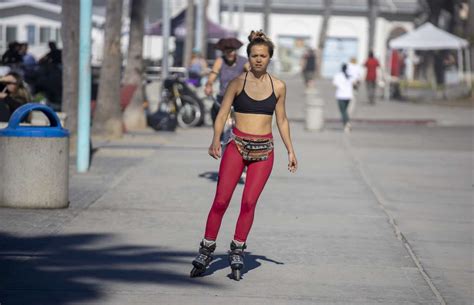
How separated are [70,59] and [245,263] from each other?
357 inches

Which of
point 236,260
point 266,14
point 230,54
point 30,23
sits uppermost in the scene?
point 266,14

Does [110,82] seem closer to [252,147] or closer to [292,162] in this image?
[292,162]

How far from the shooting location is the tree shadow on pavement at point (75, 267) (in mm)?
7887

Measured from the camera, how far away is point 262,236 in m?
10.9

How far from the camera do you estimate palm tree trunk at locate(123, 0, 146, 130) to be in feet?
77.9

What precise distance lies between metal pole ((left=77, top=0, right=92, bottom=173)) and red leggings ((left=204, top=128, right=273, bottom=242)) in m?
6.95

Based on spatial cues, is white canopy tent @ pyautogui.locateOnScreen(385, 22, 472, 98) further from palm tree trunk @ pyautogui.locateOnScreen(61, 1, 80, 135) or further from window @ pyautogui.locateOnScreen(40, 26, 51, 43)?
palm tree trunk @ pyautogui.locateOnScreen(61, 1, 80, 135)

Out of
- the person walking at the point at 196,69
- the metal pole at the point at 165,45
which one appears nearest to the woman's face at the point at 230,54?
the metal pole at the point at 165,45

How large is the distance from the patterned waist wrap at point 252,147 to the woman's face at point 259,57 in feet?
1.75

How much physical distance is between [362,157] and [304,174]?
12.2 feet

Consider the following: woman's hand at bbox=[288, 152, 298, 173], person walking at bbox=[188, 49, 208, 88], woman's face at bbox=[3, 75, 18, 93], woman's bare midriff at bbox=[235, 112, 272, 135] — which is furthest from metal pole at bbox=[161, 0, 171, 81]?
woman's bare midriff at bbox=[235, 112, 272, 135]

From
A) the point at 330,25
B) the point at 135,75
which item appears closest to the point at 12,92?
the point at 135,75

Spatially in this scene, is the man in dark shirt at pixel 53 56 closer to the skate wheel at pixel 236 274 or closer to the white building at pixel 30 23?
the skate wheel at pixel 236 274

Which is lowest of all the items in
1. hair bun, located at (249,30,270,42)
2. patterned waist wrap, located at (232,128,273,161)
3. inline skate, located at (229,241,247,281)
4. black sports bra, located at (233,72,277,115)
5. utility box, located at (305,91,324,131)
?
utility box, located at (305,91,324,131)
